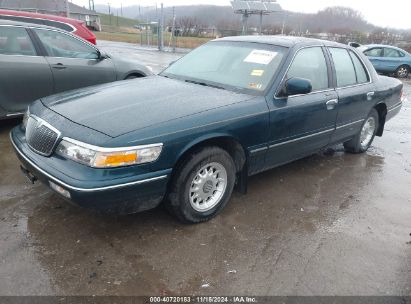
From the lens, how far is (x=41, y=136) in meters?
3.18

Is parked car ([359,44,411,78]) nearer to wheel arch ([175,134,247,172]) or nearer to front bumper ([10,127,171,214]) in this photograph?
wheel arch ([175,134,247,172])

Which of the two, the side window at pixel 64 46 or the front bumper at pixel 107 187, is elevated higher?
the side window at pixel 64 46

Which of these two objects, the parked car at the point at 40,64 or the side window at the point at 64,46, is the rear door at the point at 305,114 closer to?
the parked car at the point at 40,64

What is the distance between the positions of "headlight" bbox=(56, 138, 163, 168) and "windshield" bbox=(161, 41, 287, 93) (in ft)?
4.46

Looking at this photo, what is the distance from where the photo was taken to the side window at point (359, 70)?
519 cm

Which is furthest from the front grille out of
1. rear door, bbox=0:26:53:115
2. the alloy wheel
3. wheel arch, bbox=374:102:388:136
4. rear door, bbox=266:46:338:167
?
wheel arch, bbox=374:102:388:136

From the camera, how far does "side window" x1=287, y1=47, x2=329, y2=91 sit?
413 centimetres

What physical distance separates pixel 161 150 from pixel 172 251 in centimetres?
84

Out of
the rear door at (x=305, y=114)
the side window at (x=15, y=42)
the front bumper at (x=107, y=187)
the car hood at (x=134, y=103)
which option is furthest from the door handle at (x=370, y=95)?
the side window at (x=15, y=42)

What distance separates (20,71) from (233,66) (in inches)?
125

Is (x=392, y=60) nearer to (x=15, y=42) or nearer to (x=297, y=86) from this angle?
(x=297, y=86)

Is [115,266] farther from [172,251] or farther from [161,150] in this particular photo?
[161,150]

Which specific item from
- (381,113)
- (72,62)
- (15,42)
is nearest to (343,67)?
(381,113)

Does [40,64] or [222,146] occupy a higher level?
[40,64]
